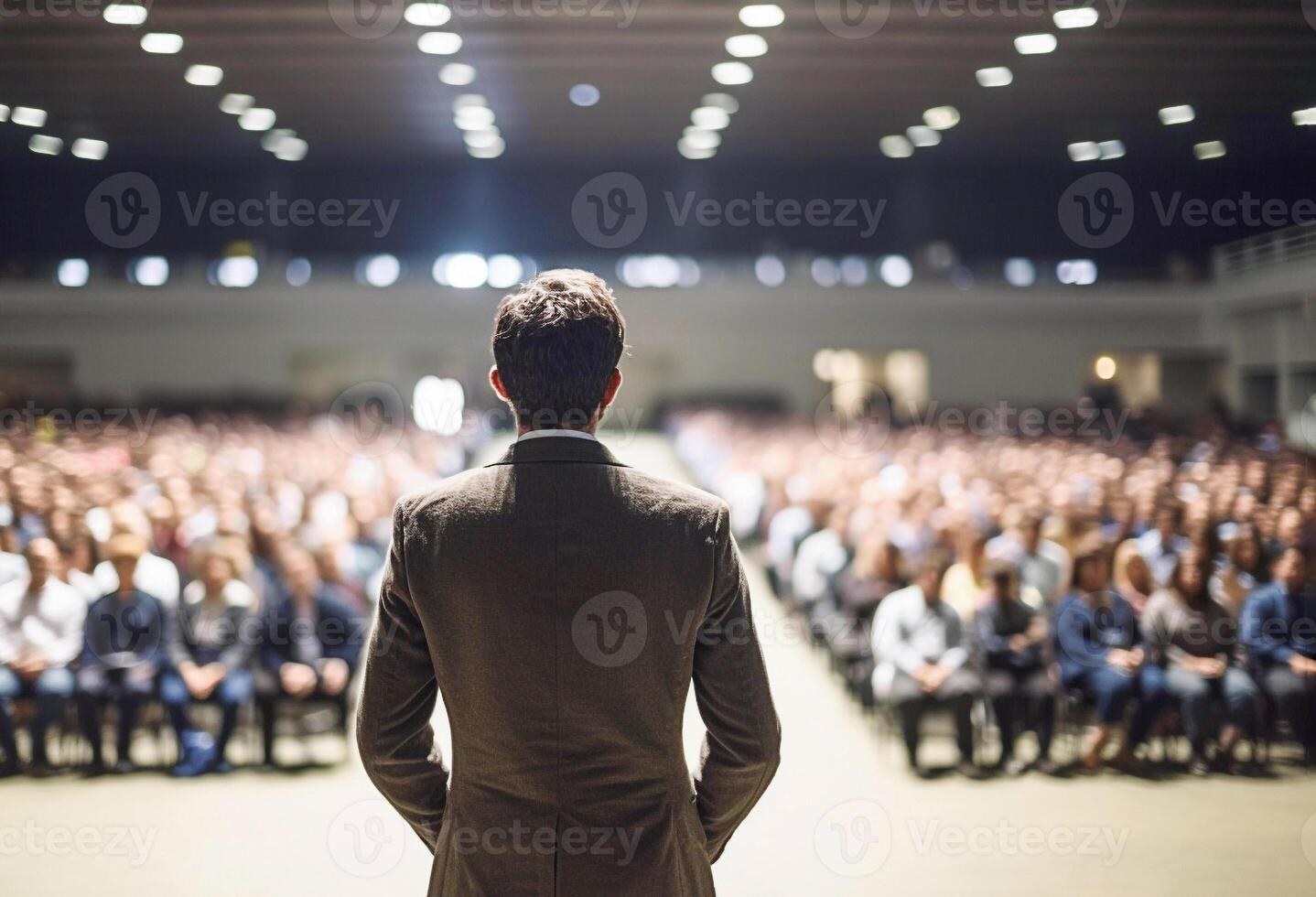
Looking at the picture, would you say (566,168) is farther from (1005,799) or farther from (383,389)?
(1005,799)

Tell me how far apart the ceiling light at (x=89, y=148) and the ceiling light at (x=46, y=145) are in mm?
281

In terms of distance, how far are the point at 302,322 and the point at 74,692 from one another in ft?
84.2

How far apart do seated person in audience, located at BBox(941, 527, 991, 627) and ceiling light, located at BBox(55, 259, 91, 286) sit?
95.8 feet

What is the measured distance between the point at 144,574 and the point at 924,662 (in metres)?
4.44

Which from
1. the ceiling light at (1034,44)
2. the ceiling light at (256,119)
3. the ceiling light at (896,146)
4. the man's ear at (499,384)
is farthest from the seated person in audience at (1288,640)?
the ceiling light at (256,119)

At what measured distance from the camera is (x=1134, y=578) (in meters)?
6.36

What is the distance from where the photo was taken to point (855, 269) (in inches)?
1184

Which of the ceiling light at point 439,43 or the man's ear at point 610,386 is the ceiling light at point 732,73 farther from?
the man's ear at point 610,386

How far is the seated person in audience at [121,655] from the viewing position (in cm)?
581

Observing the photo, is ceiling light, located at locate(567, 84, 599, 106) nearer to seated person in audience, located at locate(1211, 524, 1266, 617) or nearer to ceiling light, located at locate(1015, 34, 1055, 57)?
ceiling light, located at locate(1015, 34, 1055, 57)

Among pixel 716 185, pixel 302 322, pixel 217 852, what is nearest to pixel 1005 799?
pixel 217 852

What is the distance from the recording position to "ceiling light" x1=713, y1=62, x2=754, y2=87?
13772 mm

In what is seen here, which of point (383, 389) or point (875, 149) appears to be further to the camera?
point (383, 389)

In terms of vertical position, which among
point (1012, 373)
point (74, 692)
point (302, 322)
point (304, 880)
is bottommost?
point (304, 880)
